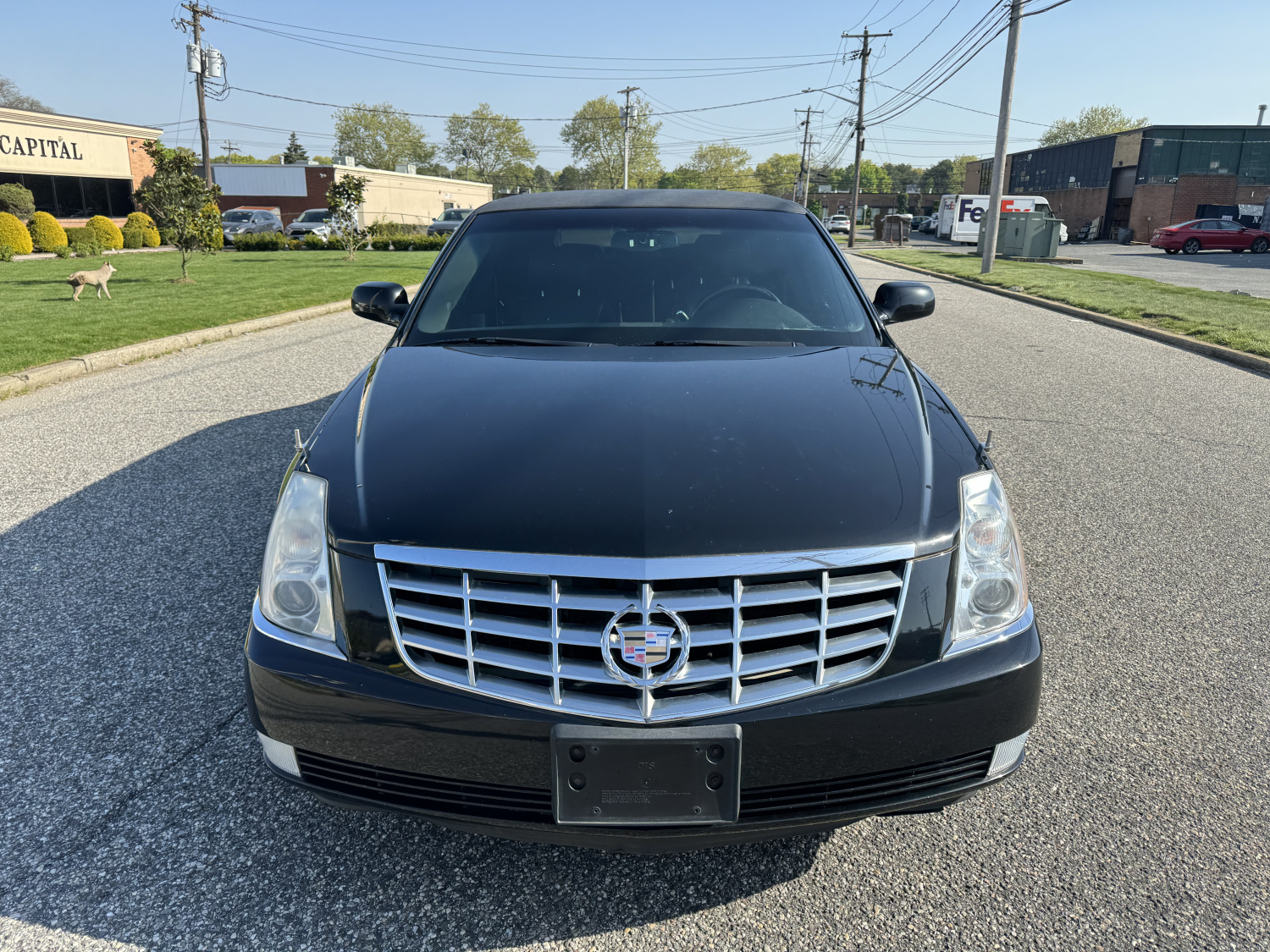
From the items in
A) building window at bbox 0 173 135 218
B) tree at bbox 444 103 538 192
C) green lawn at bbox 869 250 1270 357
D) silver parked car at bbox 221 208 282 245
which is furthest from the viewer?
tree at bbox 444 103 538 192

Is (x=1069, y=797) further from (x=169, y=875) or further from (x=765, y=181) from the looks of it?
(x=765, y=181)

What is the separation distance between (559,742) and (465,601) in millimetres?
341

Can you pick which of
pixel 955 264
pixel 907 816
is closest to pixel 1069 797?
pixel 907 816

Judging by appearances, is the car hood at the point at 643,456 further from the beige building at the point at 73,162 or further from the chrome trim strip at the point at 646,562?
the beige building at the point at 73,162

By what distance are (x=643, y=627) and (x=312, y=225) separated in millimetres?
41169

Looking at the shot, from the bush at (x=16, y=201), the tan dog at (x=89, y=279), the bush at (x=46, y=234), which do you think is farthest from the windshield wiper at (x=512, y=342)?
the bush at (x=16, y=201)

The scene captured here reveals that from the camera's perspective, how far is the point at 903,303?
3643 mm

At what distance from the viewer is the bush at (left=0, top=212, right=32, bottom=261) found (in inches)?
926

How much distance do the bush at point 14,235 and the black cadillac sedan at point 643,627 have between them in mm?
27175

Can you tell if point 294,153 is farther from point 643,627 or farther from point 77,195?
point 643,627

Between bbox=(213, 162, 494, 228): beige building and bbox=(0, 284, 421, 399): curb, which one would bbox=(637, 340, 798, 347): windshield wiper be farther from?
bbox=(213, 162, 494, 228): beige building

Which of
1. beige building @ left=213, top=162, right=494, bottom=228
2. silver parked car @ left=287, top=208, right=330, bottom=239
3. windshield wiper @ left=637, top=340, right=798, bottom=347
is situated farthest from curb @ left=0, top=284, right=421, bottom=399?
beige building @ left=213, top=162, right=494, bottom=228

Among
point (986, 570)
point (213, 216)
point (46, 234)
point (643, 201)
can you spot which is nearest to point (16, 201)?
point (46, 234)

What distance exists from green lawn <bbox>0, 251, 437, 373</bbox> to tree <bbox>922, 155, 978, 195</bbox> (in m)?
149
